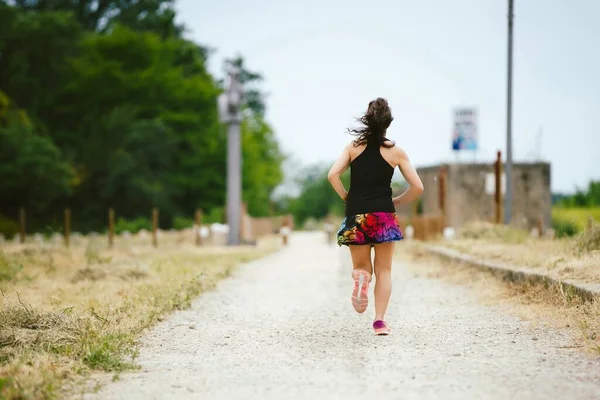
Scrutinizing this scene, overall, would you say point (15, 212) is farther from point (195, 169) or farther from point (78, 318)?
point (78, 318)

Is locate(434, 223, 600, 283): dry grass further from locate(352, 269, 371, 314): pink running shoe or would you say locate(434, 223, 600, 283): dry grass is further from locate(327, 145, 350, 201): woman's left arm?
locate(327, 145, 350, 201): woman's left arm

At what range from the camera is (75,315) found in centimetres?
546

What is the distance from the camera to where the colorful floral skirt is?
16.8ft

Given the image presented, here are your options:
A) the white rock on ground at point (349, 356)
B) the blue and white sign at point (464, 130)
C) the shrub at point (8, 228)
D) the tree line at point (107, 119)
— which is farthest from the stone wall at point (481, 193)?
the white rock on ground at point (349, 356)

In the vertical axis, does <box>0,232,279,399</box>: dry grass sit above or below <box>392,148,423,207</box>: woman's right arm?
below

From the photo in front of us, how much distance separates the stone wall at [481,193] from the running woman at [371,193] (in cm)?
Result: 1856

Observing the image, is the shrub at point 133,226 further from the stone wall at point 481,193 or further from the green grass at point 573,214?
the green grass at point 573,214

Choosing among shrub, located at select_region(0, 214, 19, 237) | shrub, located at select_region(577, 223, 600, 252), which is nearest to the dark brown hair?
shrub, located at select_region(577, 223, 600, 252)

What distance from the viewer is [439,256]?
1266 cm

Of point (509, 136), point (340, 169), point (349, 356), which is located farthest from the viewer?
point (509, 136)

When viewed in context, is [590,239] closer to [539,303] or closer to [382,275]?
[539,303]

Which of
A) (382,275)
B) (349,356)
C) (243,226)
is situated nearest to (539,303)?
(382,275)

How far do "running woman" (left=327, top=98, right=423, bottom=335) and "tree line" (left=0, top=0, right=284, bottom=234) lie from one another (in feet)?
82.5

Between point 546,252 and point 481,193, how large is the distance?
15.1 meters
